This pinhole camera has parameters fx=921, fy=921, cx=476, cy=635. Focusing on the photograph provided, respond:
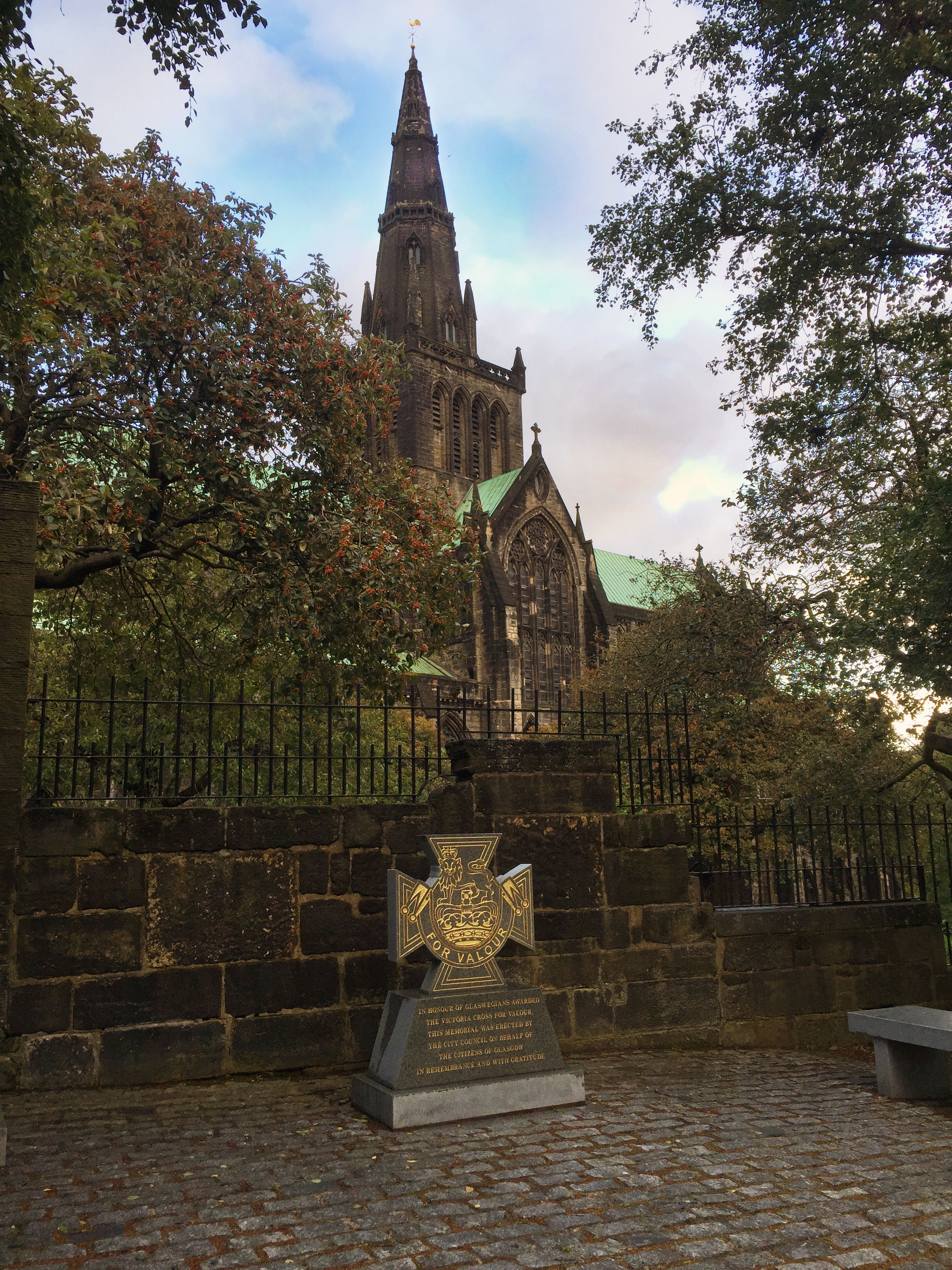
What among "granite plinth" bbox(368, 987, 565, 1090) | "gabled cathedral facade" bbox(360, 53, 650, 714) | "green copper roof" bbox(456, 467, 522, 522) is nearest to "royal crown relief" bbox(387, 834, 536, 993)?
"granite plinth" bbox(368, 987, 565, 1090)

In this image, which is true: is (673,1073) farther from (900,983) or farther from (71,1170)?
(71,1170)

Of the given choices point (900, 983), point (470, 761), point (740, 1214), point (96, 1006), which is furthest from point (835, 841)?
point (96, 1006)

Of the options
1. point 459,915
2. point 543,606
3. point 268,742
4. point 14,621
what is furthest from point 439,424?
point 459,915

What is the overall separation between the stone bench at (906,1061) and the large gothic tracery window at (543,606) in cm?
3953

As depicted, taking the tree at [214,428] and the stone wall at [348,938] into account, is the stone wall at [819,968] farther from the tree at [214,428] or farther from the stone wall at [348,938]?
the tree at [214,428]

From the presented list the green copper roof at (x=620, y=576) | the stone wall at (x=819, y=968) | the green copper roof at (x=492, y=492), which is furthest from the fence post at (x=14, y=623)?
the green copper roof at (x=620, y=576)

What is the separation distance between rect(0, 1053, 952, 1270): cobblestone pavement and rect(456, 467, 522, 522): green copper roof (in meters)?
43.7

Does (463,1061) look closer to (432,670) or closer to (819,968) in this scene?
(819,968)

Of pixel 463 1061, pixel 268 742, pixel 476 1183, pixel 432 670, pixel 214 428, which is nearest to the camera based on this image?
pixel 476 1183

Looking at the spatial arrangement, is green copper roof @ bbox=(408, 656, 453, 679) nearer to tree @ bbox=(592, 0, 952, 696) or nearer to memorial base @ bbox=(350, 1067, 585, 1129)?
tree @ bbox=(592, 0, 952, 696)

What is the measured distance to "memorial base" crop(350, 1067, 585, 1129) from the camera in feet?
17.1

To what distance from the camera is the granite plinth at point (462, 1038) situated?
5379 mm

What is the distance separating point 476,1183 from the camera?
169 inches

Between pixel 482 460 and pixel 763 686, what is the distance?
41.6 metres
